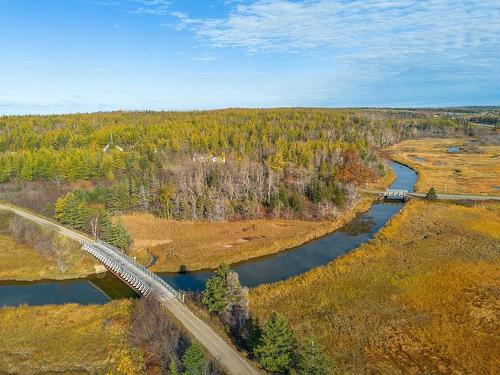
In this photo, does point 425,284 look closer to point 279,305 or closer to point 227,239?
point 279,305

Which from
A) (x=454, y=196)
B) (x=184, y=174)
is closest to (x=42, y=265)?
(x=184, y=174)

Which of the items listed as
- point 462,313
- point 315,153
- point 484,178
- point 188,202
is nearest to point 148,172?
point 188,202

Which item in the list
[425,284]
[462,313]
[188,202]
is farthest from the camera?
[188,202]

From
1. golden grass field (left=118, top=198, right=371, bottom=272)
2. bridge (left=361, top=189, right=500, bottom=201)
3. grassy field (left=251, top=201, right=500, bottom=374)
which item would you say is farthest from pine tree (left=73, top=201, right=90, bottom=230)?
bridge (left=361, top=189, right=500, bottom=201)

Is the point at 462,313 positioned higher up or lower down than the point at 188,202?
lower down

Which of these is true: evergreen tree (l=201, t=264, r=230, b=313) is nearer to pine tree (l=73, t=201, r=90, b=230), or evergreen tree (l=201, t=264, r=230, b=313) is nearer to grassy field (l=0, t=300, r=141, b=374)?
grassy field (l=0, t=300, r=141, b=374)

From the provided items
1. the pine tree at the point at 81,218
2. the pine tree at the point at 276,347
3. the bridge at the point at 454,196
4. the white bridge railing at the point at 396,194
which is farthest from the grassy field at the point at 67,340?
the bridge at the point at 454,196
